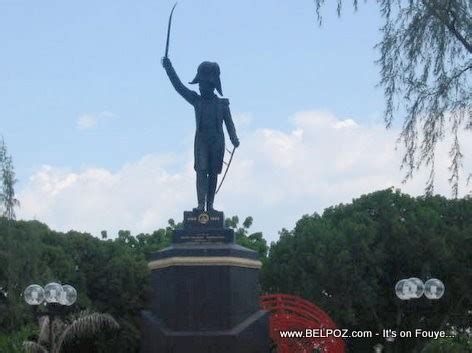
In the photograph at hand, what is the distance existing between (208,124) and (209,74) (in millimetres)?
760

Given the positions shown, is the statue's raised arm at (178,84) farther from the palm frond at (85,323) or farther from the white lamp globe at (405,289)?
the palm frond at (85,323)

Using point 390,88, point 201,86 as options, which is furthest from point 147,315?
point 390,88

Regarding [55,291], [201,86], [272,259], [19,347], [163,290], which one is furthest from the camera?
[272,259]

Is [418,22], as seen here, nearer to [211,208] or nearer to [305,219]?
[211,208]

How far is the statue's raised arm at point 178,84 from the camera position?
14.2 meters

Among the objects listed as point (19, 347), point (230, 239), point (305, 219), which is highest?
point (305, 219)

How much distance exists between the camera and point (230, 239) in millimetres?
13375

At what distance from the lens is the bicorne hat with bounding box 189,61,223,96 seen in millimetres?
14102

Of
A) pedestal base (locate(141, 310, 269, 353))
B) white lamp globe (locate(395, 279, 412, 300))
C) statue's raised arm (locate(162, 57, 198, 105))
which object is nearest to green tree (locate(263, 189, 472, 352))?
white lamp globe (locate(395, 279, 412, 300))

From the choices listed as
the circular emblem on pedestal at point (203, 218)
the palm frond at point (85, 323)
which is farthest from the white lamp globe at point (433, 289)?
the palm frond at point (85, 323)

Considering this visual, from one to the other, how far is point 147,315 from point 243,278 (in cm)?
148

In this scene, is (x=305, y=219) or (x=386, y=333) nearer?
(x=386, y=333)

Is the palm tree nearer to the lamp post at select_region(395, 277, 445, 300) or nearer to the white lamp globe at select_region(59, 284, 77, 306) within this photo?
the white lamp globe at select_region(59, 284, 77, 306)

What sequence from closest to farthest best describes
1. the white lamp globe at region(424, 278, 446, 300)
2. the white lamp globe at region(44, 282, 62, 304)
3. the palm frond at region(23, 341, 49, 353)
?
the white lamp globe at region(424, 278, 446, 300), the white lamp globe at region(44, 282, 62, 304), the palm frond at region(23, 341, 49, 353)
